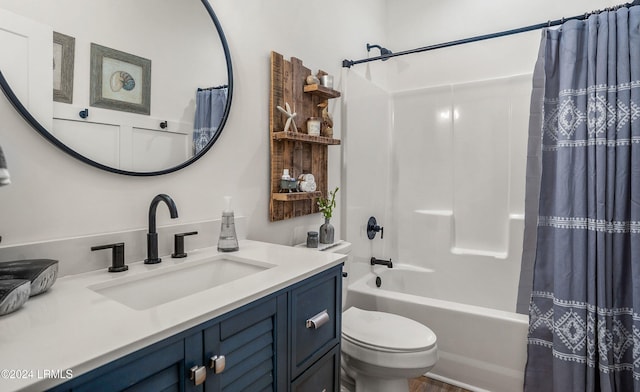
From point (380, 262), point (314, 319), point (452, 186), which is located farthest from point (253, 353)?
point (452, 186)

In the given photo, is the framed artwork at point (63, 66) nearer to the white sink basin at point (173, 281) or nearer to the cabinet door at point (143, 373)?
the white sink basin at point (173, 281)

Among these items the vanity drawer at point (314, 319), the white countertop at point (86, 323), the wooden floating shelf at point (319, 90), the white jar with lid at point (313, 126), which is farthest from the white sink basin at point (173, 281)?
the wooden floating shelf at point (319, 90)

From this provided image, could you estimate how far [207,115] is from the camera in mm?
1386

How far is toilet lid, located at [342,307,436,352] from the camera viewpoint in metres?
1.51

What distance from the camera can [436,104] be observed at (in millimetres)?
2812

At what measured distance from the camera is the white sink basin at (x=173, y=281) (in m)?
0.99

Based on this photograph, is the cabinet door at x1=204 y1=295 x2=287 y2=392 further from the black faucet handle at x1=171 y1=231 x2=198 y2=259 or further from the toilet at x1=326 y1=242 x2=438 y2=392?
the toilet at x1=326 y1=242 x2=438 y2=392

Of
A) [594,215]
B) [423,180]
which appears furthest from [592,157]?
[423,180]

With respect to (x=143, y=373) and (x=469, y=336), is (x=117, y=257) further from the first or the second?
(x=469, y=336)

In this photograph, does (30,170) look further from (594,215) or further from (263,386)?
(594,215)

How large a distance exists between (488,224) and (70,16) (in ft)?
8.79

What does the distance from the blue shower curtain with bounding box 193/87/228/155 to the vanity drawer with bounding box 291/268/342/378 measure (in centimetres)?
69

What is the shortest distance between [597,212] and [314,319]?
54.3 inches

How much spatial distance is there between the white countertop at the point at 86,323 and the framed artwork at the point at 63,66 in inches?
20.2
